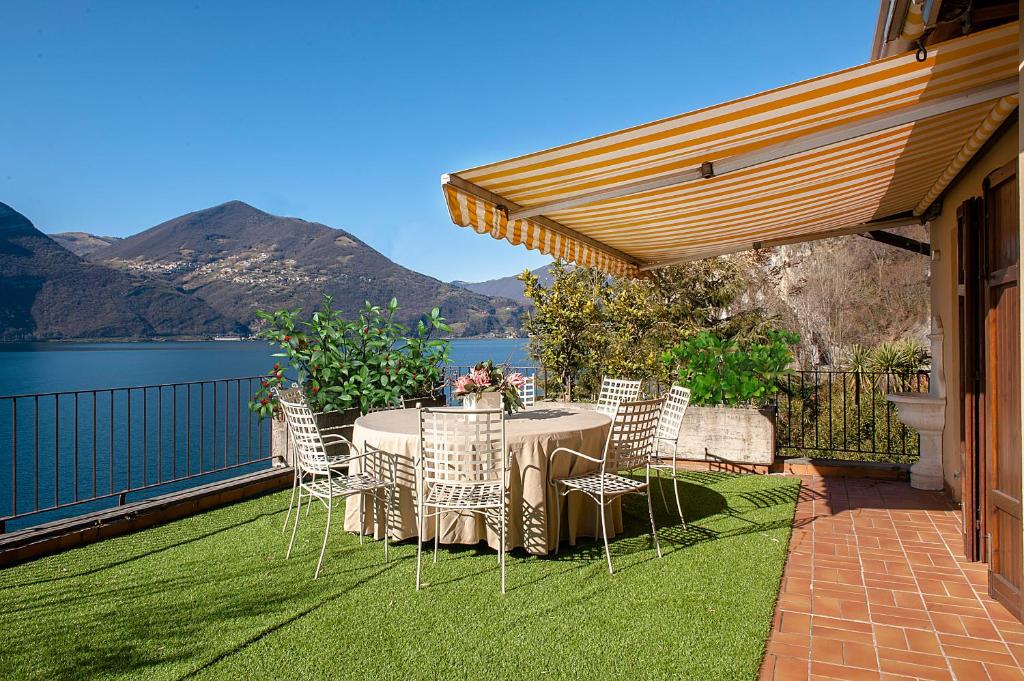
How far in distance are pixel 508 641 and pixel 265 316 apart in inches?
187

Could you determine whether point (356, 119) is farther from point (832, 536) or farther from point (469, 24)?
point (832, 536)

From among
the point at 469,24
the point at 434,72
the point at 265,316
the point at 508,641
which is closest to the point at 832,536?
the point at 508,641

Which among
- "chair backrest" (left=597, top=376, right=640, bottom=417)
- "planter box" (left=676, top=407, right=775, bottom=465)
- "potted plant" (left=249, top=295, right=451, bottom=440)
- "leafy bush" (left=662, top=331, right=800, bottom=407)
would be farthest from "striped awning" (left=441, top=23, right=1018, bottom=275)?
"potted plant" (left=249, top=295, right=451, bottom=440)

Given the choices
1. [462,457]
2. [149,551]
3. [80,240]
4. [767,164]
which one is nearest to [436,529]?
[462,457]

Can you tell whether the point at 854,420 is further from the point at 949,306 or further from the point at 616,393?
the point at 616,393

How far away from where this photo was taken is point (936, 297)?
580cm

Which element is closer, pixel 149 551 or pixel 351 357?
pixel 149 551

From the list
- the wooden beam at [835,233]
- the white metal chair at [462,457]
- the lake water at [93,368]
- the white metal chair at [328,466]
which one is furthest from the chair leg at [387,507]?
the lake water at [93,368]

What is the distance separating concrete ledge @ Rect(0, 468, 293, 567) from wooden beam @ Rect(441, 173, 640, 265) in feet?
12.2

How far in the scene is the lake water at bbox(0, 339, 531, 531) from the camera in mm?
5512

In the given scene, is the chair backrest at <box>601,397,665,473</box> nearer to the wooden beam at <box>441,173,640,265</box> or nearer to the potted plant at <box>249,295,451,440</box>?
the wooden beam at <box>441,173,640,265</box>

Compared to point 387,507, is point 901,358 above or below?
above

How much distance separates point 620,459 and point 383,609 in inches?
73.1

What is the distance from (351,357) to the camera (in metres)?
6.63
